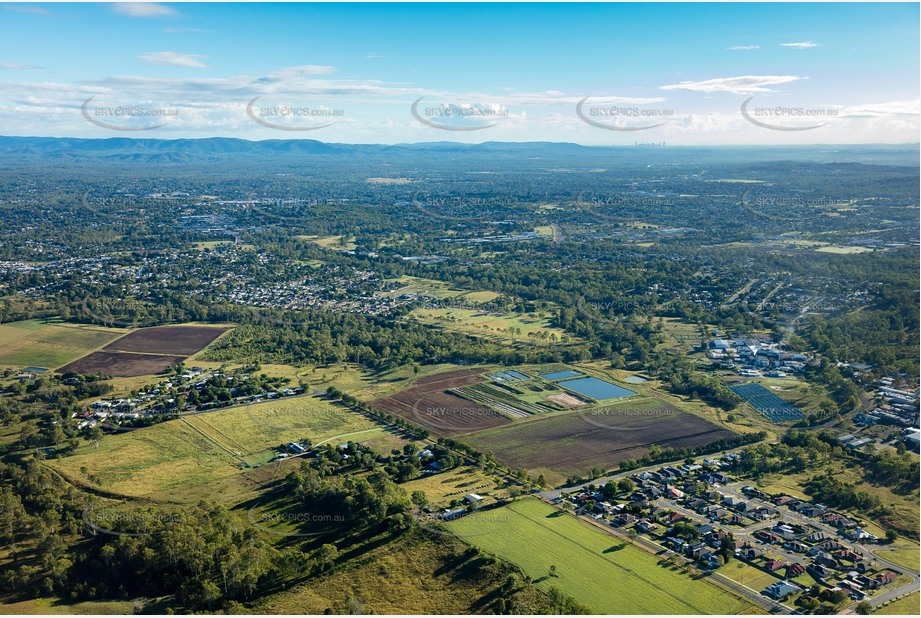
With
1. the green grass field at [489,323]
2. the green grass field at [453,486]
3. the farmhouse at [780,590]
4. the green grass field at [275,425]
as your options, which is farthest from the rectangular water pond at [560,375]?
the farmhouse at [780,590]

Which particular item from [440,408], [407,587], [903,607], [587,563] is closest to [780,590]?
[903,607]

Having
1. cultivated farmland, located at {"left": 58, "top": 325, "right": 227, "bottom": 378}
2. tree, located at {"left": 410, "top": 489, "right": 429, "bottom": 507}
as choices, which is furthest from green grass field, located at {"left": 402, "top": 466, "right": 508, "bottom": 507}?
cultivated farmland, located at {"left": 58, "top": 325, "right": 227, "bottom": 378}

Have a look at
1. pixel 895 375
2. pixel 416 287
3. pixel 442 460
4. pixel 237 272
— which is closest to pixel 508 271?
pixel 416 287

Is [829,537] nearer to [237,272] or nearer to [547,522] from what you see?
[547,522]

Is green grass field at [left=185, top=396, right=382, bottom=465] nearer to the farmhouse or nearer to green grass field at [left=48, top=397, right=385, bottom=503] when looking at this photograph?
green grass field at [left=48, top=397, right=385, bottom=503]

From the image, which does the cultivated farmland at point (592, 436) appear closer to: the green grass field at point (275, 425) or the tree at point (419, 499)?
the tree at point (419, 499)

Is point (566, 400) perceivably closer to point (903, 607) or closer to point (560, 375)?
point (560, 375)

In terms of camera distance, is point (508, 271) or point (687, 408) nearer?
point (687, 408)
